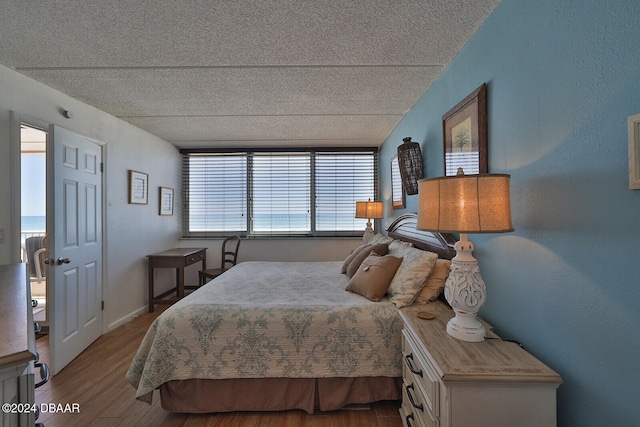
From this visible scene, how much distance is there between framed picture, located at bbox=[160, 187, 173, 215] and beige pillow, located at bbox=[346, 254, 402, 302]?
326 cm

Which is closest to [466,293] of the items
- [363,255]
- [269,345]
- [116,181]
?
[269,345]

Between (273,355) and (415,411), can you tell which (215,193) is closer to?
(273,355)

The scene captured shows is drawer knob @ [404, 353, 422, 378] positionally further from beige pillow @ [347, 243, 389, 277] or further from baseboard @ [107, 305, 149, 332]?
baseboard @ [107, 305, 149, 332]

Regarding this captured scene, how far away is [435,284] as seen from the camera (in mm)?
1760

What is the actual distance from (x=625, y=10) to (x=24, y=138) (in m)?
6.02

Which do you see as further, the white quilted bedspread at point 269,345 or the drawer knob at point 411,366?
the white quilted bedspread at point 269,345

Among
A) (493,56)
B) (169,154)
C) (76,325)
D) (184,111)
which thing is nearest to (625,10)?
(493,56)

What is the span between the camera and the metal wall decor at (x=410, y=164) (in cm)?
238

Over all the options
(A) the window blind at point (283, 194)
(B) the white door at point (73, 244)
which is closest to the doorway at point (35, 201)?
(B) the white door at point (73, 244)

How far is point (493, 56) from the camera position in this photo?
4.56 feet

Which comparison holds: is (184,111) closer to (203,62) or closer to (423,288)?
(203,62)

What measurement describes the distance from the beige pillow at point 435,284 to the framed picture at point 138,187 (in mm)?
3511

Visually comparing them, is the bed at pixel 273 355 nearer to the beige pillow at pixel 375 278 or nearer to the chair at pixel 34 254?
the beige pillow at pixel 375 278

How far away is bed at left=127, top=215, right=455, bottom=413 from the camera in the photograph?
1.62 m
